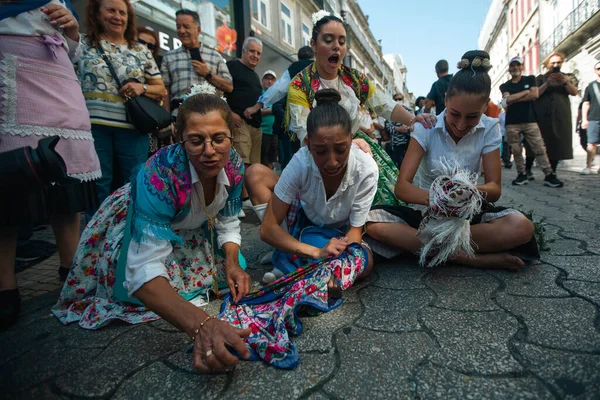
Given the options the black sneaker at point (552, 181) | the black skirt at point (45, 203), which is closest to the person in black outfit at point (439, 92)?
the black sneaker at point (552, 181)

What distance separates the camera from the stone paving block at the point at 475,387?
3.02 ft

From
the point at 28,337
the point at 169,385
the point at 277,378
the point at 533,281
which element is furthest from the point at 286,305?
the point at 533,281

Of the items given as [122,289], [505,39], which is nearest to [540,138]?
[122,289]

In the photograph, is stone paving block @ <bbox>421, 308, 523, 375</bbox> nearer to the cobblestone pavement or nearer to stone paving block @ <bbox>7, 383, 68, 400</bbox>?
the cobblestone pavement

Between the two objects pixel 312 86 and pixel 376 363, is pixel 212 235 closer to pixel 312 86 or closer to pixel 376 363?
pixel 376 363

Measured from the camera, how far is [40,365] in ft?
3.98

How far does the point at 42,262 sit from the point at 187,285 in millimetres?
1478

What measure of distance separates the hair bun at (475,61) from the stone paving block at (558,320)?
3.81 ft

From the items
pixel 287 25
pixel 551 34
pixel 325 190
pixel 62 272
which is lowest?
pixel 62 272

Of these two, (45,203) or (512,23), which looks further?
(512,23)

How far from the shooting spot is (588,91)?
589 cm

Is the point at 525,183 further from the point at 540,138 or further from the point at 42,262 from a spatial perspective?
the point at 42,262

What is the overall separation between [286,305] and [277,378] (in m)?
0.29

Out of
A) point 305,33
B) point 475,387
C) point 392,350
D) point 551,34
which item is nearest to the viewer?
point 475,387
